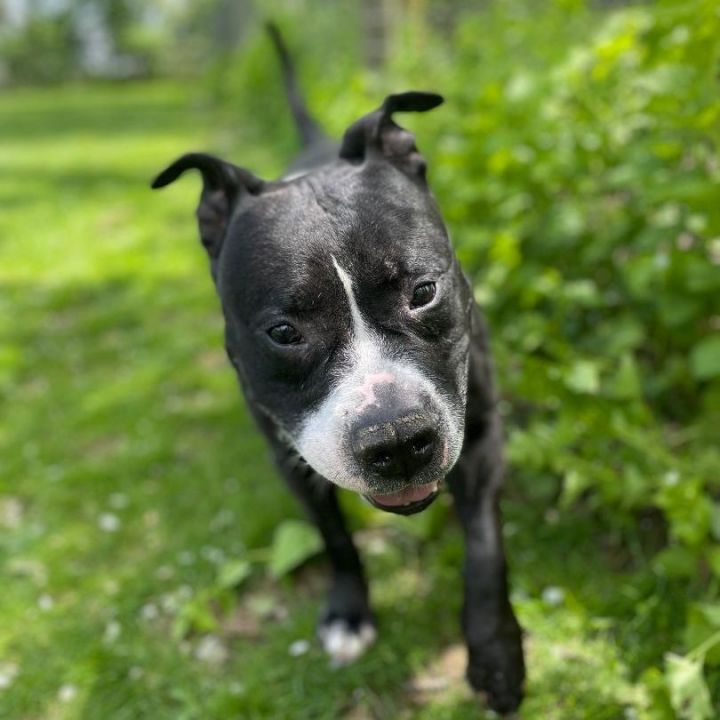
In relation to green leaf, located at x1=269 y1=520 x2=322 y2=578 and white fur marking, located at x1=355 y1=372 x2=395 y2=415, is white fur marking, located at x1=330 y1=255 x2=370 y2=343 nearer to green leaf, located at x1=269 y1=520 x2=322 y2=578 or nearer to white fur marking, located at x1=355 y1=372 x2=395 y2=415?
white fur marking, located at x1=355 y1=372 x2=395 y2=415

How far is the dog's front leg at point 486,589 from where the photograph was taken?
2.53 m

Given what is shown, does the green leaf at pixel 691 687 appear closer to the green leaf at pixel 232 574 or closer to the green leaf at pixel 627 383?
the green leaf at pixel 627 383

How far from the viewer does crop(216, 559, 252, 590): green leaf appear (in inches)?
134

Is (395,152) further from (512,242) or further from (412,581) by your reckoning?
(412,581)

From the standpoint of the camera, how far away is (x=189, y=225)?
29.8 feet

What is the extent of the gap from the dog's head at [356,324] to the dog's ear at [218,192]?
94 mm

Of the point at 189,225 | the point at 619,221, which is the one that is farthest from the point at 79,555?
the point at 189,225

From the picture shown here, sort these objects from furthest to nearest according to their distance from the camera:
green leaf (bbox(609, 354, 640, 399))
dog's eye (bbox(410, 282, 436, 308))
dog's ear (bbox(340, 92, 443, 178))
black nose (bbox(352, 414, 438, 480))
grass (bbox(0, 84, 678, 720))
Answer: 1. green leaf (bbox(609, 354, 640, 399))
2. grass (bbox(0, 84, 678, 720))
3. dog's ear (bbox(340, 92, 443, 178))
4. dog's eye (bbox(410, 282, 436, 308))
5. black nose (bbox(352, 414, 438, 480))

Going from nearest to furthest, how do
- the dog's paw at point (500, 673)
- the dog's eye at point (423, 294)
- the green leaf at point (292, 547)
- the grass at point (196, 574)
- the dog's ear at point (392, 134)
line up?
1. the dog's eye at point (423, 294)
2. the dog's paw at point (500, 673)
3. the dog's ear at point (392, 134)
4. the grass at point (196, 574)
5. the green leaf at point (292, 547)

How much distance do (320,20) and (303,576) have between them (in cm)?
1015

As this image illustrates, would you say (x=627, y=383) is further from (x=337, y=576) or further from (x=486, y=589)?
(x=337, y=576)

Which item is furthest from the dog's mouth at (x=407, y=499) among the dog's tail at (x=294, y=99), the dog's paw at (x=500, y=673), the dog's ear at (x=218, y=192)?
the dog's tail at (x=294, y=99)

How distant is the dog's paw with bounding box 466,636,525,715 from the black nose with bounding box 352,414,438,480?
28.2 inches

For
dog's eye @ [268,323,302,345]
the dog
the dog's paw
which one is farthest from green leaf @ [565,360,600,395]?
dog's eye @ [268,323,302,345]
